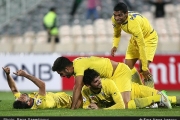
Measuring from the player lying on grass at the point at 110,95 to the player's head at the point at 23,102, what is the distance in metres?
1.05

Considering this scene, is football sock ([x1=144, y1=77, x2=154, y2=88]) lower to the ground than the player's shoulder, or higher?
lower

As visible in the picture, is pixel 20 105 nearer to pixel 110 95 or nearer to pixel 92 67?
pixel 92 67

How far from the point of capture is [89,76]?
12867 mm

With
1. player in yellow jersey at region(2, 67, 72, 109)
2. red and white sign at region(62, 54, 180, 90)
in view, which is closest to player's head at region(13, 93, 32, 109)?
player in yellow jersey at region(2, 67, 72, 109)

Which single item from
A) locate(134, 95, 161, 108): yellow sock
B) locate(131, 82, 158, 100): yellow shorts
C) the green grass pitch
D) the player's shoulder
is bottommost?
the green grass pitch

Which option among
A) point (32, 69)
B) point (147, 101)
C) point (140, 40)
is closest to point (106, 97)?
point (147, 101)

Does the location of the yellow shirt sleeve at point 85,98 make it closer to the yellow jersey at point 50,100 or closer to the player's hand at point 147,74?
the yellow jersey at point 50,100

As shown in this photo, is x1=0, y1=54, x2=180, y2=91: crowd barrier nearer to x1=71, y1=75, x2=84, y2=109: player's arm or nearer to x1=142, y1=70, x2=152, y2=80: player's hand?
x1=142, y1=70, x2=152, y2=80: player's hand

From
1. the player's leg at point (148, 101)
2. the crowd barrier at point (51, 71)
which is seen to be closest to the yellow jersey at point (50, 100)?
the player's leg at point (148, 101)

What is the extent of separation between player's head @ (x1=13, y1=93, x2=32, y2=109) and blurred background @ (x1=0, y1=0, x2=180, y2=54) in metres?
9.08

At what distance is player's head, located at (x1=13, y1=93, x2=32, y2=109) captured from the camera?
44.1 feet

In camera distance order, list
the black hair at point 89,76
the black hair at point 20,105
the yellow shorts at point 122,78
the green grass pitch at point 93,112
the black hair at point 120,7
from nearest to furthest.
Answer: the green grass pitch at point 93,112 → the black hair at point 89,76 → the black hair at point 20,105 → the yellow shorts at point 122,78 → the black hair at point 120,7

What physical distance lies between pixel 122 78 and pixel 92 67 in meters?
0.71

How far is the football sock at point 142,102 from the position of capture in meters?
13.4
